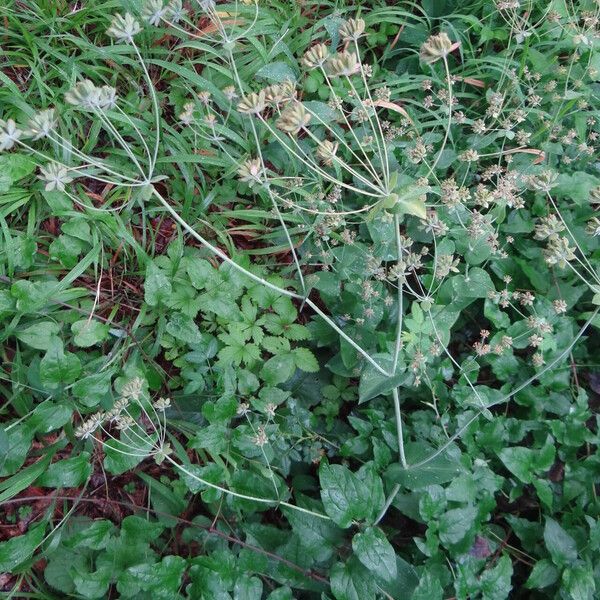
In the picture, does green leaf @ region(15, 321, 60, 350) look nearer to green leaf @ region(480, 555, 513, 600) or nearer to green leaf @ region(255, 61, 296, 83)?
green leaf @ region(255, 61, 296, 83)

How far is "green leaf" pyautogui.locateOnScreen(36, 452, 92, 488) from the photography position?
196cm

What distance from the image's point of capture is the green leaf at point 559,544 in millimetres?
1966

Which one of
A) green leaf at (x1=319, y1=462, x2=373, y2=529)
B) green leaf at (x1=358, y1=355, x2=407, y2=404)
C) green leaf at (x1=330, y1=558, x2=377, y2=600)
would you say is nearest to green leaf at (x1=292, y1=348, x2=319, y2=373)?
green leaf at (x1=358, y1=355, x2=407, y2=404)

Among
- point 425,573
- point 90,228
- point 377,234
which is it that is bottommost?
point 425,573

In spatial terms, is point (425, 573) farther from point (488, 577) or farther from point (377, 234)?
point (377, 234)

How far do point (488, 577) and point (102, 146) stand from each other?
2.32 meters

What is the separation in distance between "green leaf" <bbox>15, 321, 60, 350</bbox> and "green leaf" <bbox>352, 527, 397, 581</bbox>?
1320 millimetres

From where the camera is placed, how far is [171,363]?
2453 mm

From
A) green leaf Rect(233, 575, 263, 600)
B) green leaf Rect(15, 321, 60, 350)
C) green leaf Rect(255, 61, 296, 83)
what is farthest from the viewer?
green leaf Rect(255, 61, 296, 83)

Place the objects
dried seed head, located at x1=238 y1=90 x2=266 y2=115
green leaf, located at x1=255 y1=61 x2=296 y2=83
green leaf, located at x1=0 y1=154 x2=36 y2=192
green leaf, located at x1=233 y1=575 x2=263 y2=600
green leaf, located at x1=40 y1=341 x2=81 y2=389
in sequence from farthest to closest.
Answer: green leaf, located at x1=255 y1=61 x2=296 y2=83
green leaf, located at x1=0 y1=154 x2=36 y2=192
green leaf, located at x1=40 y1=341 x2=81 y2=389
green leaf, located at x1=233 y1=575 x2=263 y2=600
dried seed head, located at x1=238 y1=90 x2=266 y2=115

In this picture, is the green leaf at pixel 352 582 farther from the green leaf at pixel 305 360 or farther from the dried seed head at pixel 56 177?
the dried seed head at pixel 56 177

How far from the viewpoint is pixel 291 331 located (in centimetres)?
235

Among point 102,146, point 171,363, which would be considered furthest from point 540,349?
point 102,146

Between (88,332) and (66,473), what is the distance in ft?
1.74
